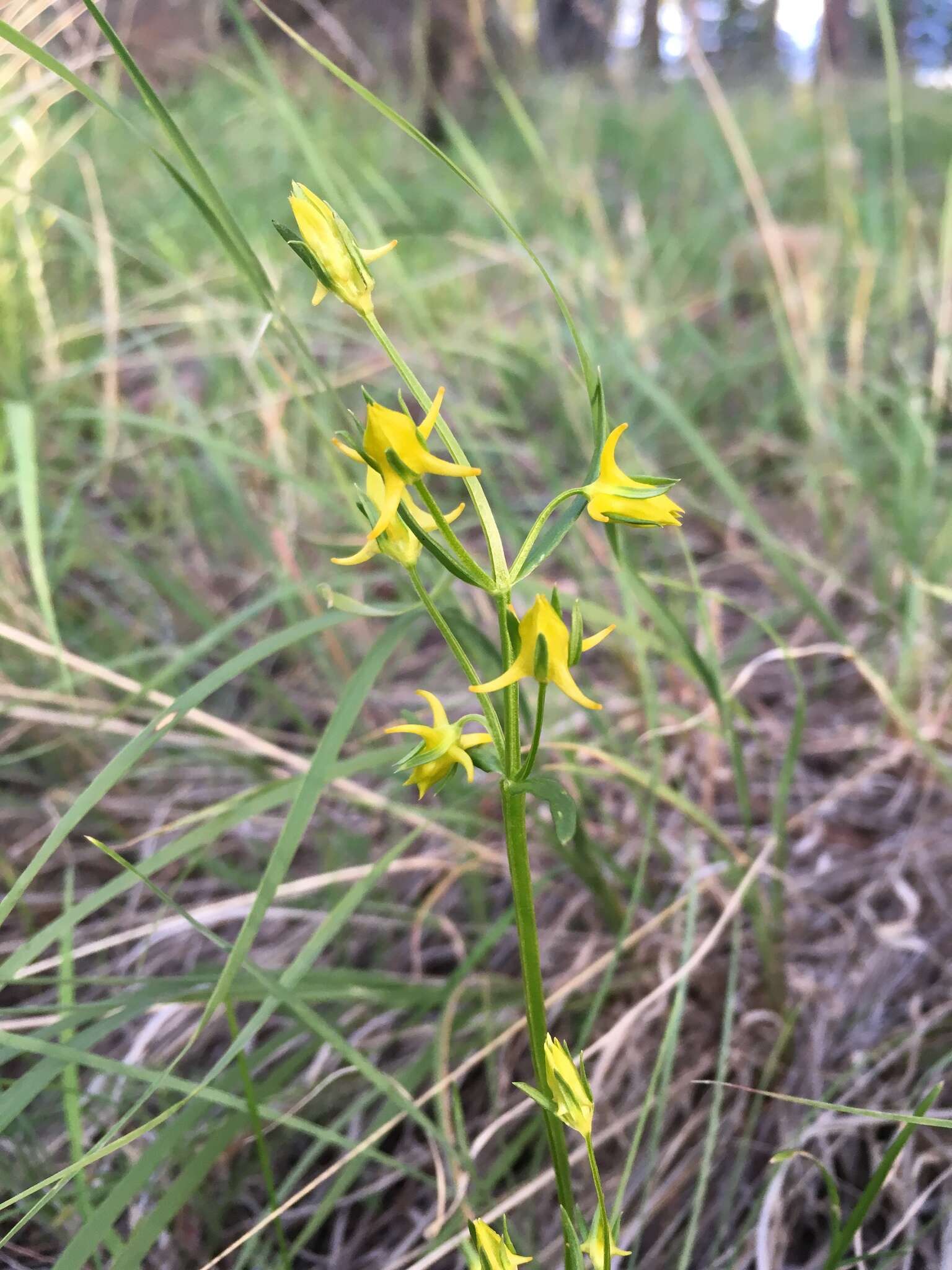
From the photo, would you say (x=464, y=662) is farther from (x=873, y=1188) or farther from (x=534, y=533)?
(x=873, y=1188)

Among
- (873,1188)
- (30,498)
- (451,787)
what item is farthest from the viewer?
(451,787)

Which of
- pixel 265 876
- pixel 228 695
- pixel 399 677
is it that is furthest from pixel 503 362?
pixel 265 876

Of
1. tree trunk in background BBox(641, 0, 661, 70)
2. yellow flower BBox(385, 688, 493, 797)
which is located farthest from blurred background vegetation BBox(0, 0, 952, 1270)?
tree trunk in background BBox(641, 0, 661, 70)

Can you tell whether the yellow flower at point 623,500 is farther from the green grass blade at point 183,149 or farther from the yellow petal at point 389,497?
the green grass blade at point 183,149

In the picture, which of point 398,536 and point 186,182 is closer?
point 398,536

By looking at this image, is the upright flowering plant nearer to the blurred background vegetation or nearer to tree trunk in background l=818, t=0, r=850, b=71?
the blurred background vegetation

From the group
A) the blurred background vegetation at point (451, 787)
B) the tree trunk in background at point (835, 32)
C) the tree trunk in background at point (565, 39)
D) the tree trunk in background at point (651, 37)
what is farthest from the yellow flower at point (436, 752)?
the tree trunk in background at point (651, 37)

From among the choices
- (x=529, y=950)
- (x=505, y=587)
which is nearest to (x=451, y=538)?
(x=505, y=587)
